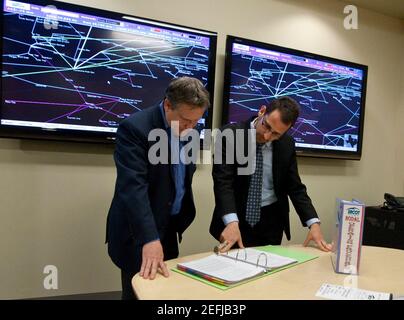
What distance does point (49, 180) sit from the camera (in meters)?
2.35

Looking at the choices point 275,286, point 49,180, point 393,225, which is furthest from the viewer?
point 393,225

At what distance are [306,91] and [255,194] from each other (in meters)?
1.57

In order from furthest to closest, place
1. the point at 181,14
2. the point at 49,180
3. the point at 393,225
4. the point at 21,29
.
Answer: the point at 393,225, the point at 181,14, the point at 49,180, the point at 21,29

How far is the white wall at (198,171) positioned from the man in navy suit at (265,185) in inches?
36.8

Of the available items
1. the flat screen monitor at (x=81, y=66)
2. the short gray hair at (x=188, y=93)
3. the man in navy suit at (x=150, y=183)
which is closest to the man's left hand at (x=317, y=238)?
the man in navy suit at (x=150, y=183)

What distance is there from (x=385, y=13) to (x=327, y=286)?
3351 mm

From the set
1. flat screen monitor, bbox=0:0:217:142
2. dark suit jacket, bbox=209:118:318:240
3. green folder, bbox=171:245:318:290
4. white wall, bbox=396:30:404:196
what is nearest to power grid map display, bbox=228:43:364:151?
flat screen monitor, bbox=0:0:217:142

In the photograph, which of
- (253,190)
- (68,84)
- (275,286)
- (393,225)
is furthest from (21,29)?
(393,225)

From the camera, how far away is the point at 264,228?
1969 mm

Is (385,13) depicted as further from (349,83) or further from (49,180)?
(49,180)

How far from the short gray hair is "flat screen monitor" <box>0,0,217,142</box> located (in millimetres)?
1081

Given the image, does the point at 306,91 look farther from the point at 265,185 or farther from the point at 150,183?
the point at 150,183

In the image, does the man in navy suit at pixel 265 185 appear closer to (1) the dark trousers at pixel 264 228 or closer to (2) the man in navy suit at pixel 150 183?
(1) the dark trousers at pixel 264 228

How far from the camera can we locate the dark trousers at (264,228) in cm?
195
